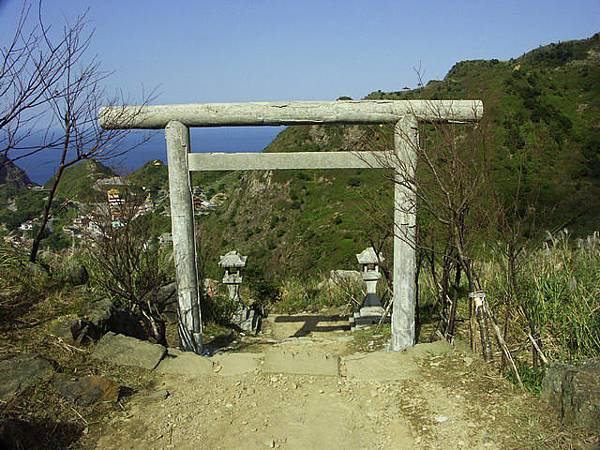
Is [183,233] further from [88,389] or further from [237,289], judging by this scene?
[237,289]

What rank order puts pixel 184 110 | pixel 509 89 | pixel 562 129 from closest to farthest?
pixel 184 110
pixel 562 129
pixel 509 89

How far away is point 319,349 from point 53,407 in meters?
2.99

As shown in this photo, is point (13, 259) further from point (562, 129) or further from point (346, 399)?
point (562, 129)

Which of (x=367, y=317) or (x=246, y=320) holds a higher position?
(x=367, y=317)

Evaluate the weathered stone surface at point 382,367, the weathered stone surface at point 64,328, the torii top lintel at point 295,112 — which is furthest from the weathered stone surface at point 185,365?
the torii top lintel at point 295,112

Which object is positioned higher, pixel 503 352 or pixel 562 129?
pixel 562 129

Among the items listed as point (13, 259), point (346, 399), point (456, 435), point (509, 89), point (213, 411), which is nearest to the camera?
point (456, 435)

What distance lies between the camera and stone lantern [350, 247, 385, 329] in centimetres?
666

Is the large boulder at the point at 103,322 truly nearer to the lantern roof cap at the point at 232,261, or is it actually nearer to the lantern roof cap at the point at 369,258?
the lantern roof cap at the point at 232,261

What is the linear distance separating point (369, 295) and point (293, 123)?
3.23m

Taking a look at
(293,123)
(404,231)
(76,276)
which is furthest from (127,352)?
(404,231)

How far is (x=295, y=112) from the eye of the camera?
14.9ft

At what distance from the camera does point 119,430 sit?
3.31m

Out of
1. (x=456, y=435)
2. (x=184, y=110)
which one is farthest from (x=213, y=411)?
(x=184, y=110)
